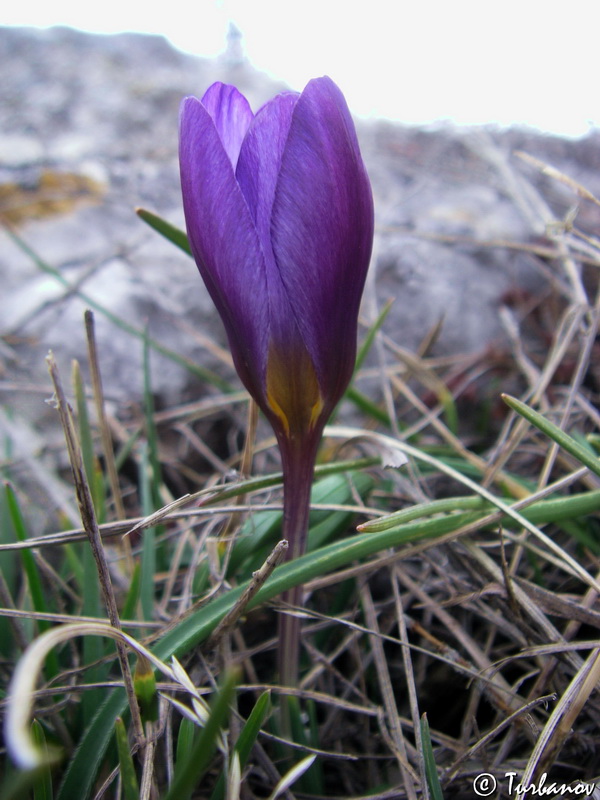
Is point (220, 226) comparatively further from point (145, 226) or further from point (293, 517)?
point (145, 226)

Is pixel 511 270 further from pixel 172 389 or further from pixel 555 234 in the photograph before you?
pixel 172 389

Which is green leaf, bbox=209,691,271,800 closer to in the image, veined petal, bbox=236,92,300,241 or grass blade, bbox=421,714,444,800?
grass blade, bbox=421,714,444,800

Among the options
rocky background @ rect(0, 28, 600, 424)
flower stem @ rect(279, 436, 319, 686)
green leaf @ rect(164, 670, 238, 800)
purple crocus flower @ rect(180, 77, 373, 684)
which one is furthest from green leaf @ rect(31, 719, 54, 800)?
rocky background @ rect(0, 28, 600, 424)

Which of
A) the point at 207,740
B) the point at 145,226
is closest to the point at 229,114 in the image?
the point at 207,740

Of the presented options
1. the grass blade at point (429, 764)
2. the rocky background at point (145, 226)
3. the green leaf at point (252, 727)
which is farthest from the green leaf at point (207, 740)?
the rocky background at point (145, 226)

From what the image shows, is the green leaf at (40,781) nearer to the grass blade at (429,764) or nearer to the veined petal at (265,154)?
the grass blade at (429,764)
